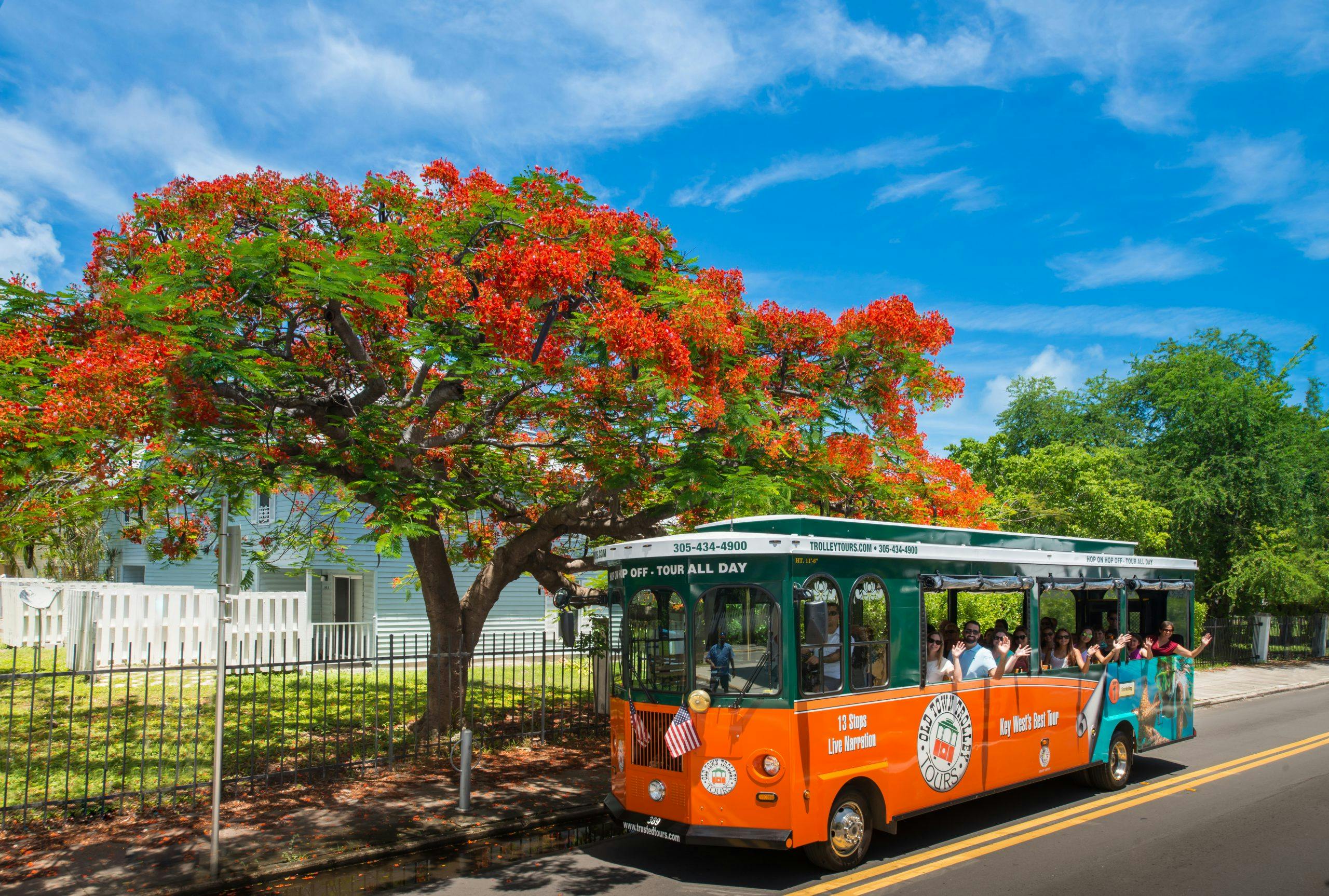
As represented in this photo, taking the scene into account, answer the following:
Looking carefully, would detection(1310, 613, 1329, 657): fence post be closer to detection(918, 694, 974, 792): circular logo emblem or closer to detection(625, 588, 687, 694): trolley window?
detection(918, 694, 974, 792): circular logo emblem

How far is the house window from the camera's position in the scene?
966 inches

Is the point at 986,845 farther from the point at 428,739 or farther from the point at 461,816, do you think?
the point at 428,739

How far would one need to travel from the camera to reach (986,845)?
8570 mm

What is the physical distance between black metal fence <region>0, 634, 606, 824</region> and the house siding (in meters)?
6.35

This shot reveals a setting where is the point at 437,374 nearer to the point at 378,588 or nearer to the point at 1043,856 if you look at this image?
the point at 1043,856

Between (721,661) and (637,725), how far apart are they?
3.60 ft

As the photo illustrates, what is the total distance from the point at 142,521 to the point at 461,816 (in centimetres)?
507

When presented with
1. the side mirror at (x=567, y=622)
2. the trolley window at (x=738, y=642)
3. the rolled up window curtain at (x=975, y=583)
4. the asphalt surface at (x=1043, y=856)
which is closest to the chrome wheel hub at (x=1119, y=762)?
the asphalt surface at (x=1043, y=856)

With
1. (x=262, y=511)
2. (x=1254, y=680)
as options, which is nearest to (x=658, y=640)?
(x=262, y=511)

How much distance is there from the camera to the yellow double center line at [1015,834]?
7.45 m

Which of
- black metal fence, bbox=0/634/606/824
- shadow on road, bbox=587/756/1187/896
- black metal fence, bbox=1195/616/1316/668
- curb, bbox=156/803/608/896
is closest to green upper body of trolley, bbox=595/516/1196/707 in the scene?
shadow on road, bbox=587/756/1187/896

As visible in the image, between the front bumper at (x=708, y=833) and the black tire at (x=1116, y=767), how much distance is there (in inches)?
226

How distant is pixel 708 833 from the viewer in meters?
7.32

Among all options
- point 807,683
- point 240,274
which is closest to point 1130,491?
point 807,683
